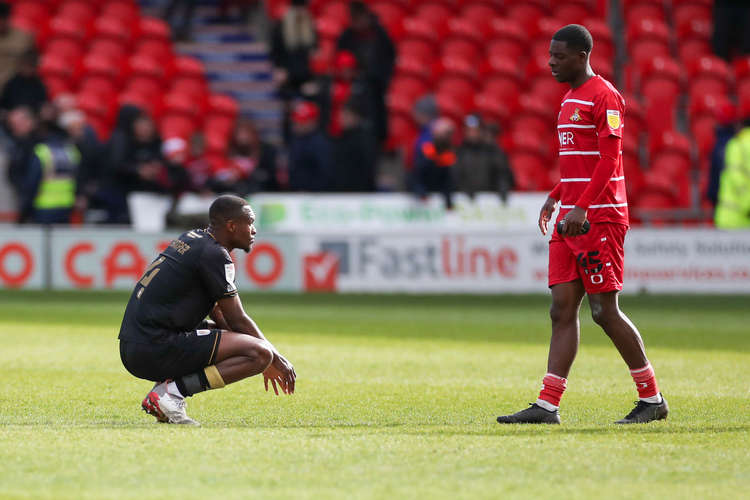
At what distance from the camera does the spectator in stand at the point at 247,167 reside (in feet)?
63.0

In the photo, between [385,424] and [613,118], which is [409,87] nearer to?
[613,118]

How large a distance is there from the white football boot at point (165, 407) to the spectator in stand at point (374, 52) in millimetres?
13659

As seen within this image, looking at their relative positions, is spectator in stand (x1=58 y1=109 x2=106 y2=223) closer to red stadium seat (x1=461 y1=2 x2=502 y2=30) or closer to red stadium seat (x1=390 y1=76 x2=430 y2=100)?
red stadium seat (x1=390 y1=76 x2=430 y2=100)

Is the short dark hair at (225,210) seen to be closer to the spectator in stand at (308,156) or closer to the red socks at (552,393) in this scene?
the red socks at (552,393)

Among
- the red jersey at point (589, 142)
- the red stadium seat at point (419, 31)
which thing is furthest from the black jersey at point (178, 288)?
the red stadium seat at point (419, 31)

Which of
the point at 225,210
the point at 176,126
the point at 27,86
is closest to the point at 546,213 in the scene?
the point at 225,210

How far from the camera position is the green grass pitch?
541cm

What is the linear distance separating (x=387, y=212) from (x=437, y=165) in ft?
3.60

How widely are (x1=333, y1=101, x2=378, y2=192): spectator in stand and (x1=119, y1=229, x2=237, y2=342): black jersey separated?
12.4 m

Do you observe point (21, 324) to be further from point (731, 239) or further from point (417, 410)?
point (731, 239)

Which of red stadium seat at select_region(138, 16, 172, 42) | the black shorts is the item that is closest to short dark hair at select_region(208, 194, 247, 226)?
the black shorts

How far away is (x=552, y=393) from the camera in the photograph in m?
7.20

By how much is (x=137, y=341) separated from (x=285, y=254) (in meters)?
11.6

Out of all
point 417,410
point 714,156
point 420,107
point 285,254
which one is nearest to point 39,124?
point 285,254
